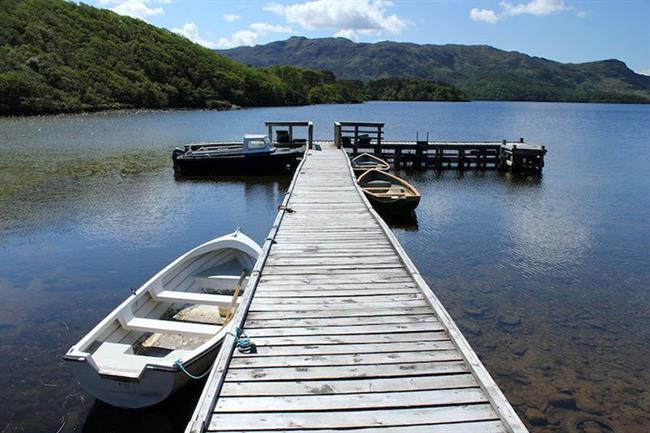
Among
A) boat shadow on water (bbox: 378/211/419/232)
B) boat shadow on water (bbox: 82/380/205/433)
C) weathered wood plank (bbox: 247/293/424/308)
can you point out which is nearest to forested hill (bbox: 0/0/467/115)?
boat shadow on water (bbox: 378/211/419/232)

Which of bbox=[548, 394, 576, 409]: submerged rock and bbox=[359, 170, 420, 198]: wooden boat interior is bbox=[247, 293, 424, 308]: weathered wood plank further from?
bbox=[359, 170, 420, 198]: wooden boat interior

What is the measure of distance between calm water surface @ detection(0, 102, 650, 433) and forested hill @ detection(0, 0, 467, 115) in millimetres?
57332

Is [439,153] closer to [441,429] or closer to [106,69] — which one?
[441,429]

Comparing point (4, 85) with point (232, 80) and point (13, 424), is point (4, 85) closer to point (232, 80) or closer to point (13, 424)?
point (232, 80)

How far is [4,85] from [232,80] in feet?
230

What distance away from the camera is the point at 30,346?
29.4 ft

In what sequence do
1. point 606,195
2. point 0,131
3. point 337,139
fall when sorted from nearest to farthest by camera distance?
point 606,195 < point 337,139 < point 0,131

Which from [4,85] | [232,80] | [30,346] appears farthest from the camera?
[232,80]

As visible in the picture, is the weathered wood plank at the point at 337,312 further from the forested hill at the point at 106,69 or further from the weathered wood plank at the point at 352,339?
the forested hill at the point at 106,69

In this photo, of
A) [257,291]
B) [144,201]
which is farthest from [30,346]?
[144,201]

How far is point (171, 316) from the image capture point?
A: 8.93 m

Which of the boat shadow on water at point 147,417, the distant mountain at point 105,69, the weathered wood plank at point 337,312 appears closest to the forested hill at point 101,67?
the distant mountain at point 105,69

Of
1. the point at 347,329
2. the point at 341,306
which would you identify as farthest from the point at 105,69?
the point at 347,329

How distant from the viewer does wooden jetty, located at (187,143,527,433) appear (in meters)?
4.59
